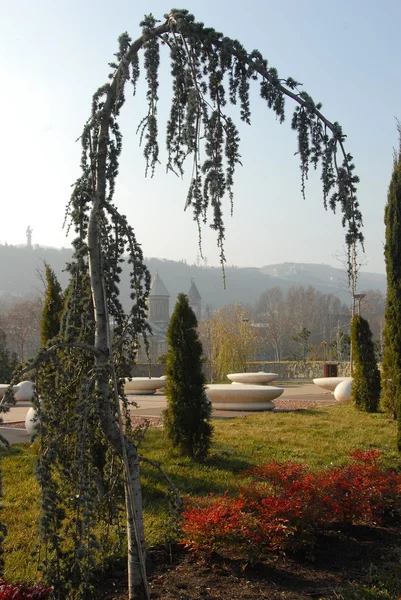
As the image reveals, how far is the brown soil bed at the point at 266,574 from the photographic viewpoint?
3355mm

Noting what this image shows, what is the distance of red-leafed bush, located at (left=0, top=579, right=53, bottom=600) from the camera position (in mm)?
2660

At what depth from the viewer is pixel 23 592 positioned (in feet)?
8.84

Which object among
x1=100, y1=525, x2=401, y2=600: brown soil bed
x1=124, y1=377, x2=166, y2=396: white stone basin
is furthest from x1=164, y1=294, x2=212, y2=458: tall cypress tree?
x1=124, y1=377, x2=166, y2=396: white stone basin

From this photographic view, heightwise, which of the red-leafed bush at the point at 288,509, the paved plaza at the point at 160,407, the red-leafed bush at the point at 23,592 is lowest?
the paved plaza at the point at 160,407

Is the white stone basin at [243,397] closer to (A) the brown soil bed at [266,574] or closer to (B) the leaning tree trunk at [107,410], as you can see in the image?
(A) the brown soil bed at [266,574]

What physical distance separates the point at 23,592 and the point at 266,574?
169cm

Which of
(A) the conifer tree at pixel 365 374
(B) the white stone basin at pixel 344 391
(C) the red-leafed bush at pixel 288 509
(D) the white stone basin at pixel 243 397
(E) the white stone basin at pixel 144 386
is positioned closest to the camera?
(C) the red-leafed bush at pixel 288 509

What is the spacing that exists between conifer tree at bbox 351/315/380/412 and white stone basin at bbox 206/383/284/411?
179 centimetres

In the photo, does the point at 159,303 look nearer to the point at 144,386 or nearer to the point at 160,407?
the point at 144,386

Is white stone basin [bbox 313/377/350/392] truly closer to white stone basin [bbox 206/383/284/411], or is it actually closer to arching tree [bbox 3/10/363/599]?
white stone basin [bbox 206/383/284/411]

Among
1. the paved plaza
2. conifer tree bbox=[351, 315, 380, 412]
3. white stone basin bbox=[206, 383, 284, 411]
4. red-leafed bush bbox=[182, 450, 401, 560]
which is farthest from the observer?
white stone basin bbox=[206, 383, 284, 411]

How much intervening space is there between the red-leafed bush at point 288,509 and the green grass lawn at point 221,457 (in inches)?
13.5

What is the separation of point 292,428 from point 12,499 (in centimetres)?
560

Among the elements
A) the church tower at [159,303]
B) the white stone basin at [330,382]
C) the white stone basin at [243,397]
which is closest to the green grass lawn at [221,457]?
the white stone basin at [243,397]
